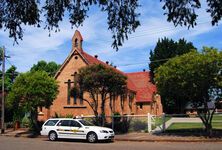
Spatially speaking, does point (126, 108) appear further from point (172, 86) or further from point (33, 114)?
point (172, 86)

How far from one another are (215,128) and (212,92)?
19.6 feet

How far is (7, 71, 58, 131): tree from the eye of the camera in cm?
3472

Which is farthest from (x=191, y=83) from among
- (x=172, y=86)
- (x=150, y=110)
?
(x=150, y=110)

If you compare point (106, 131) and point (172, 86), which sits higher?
point (172, 86)

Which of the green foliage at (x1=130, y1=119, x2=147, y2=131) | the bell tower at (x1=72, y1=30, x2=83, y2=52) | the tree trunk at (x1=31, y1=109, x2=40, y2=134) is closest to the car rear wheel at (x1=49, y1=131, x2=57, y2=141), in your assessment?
the green foliage at (x1=130, y1=119, x2=147, y2=131)

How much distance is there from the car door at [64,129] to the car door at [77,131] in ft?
1.07

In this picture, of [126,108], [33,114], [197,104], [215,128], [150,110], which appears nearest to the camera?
[197,104]

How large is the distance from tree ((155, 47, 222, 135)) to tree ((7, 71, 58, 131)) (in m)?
11.9

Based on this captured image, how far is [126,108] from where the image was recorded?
51250 mm

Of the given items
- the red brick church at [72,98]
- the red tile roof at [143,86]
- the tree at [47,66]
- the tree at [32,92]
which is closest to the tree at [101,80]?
the tree at [32,92]

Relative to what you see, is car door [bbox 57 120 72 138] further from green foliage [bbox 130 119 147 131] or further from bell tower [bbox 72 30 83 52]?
bell tower [bbox 72 30 83 52]

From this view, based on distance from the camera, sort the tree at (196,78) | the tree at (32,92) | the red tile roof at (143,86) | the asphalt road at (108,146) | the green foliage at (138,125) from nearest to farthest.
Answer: the asphalt road at (108,146) < the tree at (196,78) < the green foliage at (138,125) < the tree at (32,92) < the red tile roof at (143,86)

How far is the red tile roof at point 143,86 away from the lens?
56.8 meters

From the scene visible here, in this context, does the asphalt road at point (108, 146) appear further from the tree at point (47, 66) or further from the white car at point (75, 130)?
the tree at point (47, 66)
